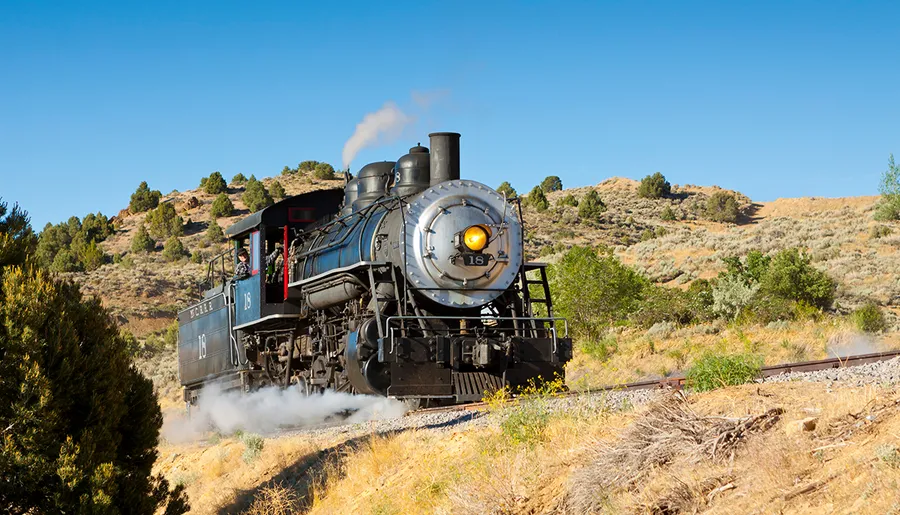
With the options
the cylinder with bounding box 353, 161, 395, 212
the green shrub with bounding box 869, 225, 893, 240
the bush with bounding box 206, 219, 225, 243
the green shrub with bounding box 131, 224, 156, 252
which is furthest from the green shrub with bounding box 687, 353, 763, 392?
the green shrub with bounding box 131, 224, 156, 252

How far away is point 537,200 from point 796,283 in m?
41.7

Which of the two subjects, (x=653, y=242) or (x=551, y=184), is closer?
(x=653, y=242)

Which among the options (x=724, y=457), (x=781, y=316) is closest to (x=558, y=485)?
(x=724, y=457)

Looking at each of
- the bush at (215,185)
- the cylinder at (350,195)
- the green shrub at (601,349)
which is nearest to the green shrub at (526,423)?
the cylinder at (350,195)

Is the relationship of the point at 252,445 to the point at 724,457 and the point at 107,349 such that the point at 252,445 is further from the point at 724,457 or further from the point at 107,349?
the point at 724,457

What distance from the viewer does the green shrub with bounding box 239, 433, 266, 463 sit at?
1341cm

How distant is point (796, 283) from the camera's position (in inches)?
1202

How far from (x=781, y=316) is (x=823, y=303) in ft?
14.5

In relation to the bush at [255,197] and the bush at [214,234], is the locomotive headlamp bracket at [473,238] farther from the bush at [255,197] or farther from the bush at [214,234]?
the bush at [255,197]

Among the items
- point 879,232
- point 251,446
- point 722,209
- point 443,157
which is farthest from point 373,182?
point 722,209

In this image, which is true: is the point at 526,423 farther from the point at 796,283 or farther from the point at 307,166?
the point at 307,166

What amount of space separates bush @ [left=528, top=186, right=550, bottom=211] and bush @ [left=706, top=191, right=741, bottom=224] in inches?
→ 506

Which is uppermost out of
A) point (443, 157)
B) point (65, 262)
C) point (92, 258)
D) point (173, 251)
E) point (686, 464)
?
point (173, 251)

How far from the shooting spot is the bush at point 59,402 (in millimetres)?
A: 8984
